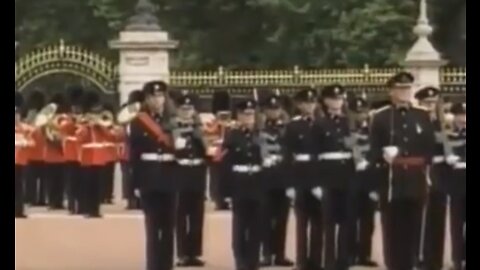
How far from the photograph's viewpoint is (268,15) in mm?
28031

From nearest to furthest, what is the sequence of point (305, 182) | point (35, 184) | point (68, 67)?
1. point (305, 182)
2. point (35, 184)
3. point (68, 67)

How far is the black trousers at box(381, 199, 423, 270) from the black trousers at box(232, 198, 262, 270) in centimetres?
111

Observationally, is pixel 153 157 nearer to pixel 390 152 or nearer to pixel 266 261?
pixel 266 261

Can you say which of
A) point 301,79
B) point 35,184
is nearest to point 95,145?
point 35,184

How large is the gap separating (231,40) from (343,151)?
1778cm

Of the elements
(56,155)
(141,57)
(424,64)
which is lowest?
(56,155)

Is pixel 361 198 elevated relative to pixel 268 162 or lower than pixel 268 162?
lower

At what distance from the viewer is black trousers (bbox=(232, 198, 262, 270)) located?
11305mm

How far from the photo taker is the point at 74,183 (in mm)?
16812

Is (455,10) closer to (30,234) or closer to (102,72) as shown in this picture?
(102,72)

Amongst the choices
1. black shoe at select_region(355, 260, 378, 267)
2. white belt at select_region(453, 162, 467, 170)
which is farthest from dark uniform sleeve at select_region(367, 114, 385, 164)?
black shoe at select_region(355, 260, 378, 267)

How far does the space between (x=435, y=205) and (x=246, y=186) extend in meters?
1.47
